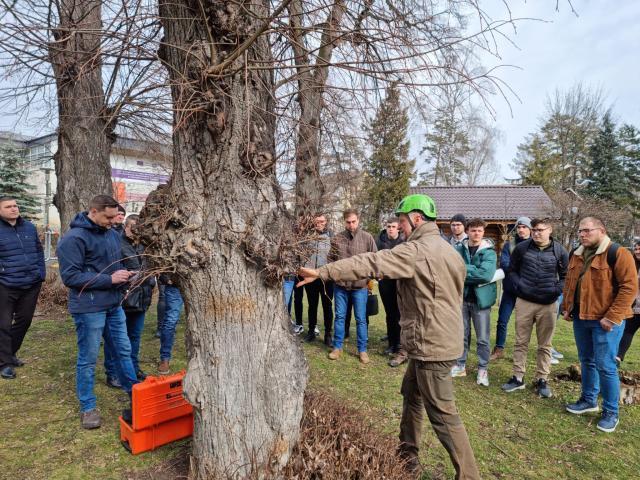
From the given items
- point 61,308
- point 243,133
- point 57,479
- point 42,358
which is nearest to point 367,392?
point 57,479

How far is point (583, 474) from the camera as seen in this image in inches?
124

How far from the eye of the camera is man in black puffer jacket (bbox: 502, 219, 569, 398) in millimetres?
4680

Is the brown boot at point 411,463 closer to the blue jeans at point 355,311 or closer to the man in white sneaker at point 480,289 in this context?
the man in white sneaker at point 480,289

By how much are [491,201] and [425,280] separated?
21.3 meters

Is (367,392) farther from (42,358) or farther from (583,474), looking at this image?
(42,358)

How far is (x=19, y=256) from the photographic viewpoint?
4664mm

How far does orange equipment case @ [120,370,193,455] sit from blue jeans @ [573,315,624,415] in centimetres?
403

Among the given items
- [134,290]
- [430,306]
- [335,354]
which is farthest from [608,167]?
[134,290]

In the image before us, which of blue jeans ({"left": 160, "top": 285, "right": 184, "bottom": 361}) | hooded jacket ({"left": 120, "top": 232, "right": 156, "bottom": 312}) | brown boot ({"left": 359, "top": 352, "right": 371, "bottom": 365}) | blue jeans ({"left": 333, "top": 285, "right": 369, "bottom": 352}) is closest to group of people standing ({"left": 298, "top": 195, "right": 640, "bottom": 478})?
brown boot ({"left": 359, "top": 352, "right": 371, "bottom": 365})

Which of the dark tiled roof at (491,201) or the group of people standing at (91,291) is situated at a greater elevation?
the dark tiled roof at (491,201)

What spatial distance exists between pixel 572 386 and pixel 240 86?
5304 mm

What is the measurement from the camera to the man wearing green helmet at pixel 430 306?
2.63 meters

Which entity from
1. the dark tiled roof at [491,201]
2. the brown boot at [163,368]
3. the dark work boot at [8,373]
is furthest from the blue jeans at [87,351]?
the dark tiled roof at [491,201]

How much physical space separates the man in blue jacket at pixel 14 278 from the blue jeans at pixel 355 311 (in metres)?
Result: 3.94
